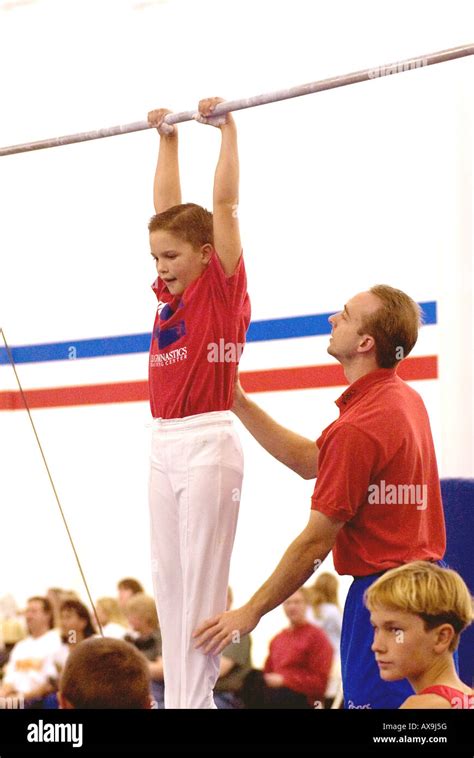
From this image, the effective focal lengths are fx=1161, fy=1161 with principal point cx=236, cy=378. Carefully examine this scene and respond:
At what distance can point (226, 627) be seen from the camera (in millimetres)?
2602

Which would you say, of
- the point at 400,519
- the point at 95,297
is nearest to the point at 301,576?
the point at 400,519

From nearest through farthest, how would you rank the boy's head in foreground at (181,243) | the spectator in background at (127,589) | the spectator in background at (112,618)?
the boy's head in foreground at (181,243) → the spectator in background at (112,618) → the spectator in background at (127,589)

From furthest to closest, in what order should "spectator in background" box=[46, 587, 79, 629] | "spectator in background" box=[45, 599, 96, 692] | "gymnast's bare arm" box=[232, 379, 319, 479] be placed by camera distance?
"spectator in background" box=[46, 587, 79, 629], "spectator in background" box=[45, 599, 96, 692], "gymnast's bare arm" box=[232, 379, 319, 479]

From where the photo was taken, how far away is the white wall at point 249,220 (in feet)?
13.6

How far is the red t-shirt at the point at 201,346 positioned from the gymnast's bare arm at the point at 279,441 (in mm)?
285

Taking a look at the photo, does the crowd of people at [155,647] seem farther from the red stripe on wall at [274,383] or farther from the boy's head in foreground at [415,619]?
the boy's head in foreground at [415,619]

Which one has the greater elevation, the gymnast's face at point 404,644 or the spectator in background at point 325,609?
the spectator in background at point 325,609

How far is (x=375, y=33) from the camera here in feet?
14.0

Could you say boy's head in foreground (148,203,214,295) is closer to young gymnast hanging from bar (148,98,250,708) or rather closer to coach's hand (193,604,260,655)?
young gymnast hanging from bar (148,98,250,708)

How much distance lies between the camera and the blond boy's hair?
→ 2.35 m

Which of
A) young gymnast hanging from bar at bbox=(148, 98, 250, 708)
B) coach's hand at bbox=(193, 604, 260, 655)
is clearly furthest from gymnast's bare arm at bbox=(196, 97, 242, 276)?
coach's hand at bbox=(193, 604, 260, 655)

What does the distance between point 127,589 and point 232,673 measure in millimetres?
600
